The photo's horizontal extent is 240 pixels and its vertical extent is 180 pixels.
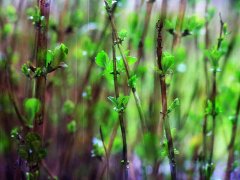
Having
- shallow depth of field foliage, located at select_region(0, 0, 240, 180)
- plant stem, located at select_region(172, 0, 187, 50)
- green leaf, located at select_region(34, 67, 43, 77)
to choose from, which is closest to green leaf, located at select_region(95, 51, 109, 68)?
shallow depth of field foliage, located at select_region(0, 0, 240, 180)

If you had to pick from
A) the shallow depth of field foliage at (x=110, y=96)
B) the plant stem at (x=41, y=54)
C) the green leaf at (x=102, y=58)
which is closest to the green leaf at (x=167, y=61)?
the shallow depth of field foliage at (x=110, y=96)

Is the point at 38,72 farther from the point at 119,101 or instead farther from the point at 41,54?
the point at 119,101

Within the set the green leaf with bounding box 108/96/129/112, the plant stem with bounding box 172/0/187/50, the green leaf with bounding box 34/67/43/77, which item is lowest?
the green leaf with bounding box 108/96/129/112

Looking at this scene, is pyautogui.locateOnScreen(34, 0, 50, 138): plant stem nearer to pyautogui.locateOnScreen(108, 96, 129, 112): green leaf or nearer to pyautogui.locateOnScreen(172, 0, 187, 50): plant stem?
pyautogui.locateOnScreen(108, 96, 129, 112): green leaf

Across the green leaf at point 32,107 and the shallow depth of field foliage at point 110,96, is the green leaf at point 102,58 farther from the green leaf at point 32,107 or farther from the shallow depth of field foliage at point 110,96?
the green leaf at point 32,107

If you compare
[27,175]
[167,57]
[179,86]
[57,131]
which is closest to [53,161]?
[57,131]

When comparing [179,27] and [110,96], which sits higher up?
[179,27]

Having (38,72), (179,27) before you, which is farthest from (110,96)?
(179,27)

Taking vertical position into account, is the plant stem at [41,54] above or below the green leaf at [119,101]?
above

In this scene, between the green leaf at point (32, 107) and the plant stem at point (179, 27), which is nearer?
the green leaf at point (32, 107)
